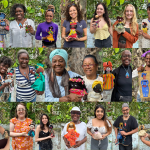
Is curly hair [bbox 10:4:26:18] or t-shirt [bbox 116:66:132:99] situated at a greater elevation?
curly hair [bbox 10:4:26:18]

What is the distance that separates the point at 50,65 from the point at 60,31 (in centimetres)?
90

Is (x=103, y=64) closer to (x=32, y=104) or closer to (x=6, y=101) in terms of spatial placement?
(x=32, y=104)

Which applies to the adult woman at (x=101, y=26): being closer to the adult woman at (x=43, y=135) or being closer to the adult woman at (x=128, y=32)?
the adult woman at (x=128, y=32)

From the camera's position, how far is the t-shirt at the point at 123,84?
205 inches

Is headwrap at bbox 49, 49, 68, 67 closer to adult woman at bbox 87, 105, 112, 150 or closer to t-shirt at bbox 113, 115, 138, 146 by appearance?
adult woman at bbox 87, 105, 112, 150

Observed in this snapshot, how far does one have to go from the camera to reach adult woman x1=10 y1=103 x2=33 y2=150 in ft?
16.6

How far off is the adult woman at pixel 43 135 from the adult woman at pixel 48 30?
5.39 ft

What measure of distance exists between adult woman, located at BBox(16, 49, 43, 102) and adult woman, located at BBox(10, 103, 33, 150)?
0.23 meters

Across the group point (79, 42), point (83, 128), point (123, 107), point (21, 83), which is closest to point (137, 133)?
point (123, 107)

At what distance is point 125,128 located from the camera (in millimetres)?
5148

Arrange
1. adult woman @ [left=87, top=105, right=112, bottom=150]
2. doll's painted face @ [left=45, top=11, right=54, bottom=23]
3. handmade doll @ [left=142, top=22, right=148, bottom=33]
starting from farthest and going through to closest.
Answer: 1. handmade doll @ [left=142, top=22, right=148, bottom=33]
2. doll's painted face @ [left=45, top=11, right=54, bottom=23]
3. adult woman @ [left=87, top=105, right=112, bottom=150]

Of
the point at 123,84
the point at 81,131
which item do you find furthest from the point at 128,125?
the point at 81,131

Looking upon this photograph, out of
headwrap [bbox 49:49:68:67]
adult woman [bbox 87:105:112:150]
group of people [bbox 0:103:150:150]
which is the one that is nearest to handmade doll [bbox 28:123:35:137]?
group of people [bbox 0:103:150:150]

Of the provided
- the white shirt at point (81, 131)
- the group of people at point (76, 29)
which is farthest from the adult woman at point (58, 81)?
the white shirt at point (81, 131)
